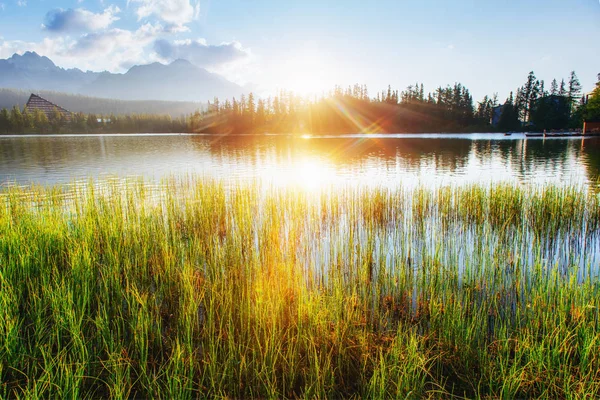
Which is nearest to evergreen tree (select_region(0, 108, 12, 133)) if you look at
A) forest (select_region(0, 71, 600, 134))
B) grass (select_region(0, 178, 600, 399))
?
forest (select_region(0, 71, 600, 134))

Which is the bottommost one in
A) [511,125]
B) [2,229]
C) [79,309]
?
[79,309]

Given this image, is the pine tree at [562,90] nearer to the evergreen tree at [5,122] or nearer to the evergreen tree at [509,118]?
the evergreen tree at [509,118]

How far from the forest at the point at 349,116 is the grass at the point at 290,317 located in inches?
4007

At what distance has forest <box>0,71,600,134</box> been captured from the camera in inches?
3903

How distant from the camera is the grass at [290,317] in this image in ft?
11.4

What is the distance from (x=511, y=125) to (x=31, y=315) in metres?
116

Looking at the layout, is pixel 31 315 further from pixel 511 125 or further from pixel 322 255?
pixel 511 125

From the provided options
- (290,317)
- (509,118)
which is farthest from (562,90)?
(290,317)

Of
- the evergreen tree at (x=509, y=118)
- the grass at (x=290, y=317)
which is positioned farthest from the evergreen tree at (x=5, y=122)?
the evergreen tree at (x=509, y=118)

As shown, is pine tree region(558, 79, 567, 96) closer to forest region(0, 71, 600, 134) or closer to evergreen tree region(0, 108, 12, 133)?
forest region(0, 71, 600, 134)

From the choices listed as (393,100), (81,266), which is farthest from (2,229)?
(393,100)

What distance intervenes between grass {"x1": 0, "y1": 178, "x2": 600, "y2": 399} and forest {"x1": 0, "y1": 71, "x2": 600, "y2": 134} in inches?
4007

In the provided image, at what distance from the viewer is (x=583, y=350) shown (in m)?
3.71

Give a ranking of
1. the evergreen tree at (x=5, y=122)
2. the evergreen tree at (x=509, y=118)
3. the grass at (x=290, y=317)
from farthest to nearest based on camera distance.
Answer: the evergreen tree at (x=5, y=122), the evergreen tree at (x=509, y=118), the grass at (x=290, y=317)
